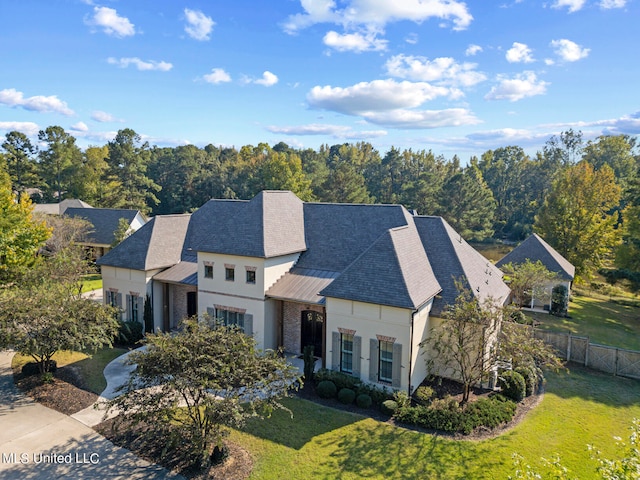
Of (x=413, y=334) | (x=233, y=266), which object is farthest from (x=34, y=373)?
(x=413, y=334)

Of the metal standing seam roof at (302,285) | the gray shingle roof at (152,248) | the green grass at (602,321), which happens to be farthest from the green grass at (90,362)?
the green grass at (602,321)

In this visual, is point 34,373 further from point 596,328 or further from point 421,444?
point 596,328

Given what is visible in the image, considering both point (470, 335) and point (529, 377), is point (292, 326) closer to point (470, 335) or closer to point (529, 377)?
point (470, 335)

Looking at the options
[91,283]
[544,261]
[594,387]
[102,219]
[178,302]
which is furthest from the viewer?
[102,219]

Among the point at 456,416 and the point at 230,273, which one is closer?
the point at 456,416

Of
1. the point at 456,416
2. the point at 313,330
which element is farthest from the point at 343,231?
the point at 456,416

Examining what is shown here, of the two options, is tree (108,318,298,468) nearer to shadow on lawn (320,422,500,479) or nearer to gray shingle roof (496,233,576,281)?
shadow on lawn (320,422,500,479)

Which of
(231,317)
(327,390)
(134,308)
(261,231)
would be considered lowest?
(327,390)
